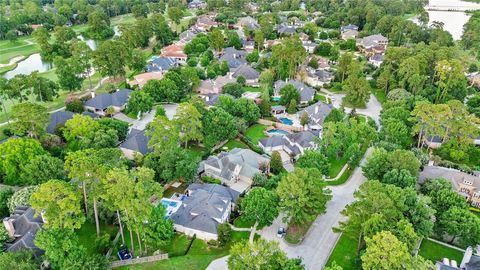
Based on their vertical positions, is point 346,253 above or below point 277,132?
above

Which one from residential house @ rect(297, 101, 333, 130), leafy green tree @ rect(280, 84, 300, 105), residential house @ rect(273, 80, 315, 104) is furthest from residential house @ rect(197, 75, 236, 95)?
residential house @ rect(297, 101, 333, 130)

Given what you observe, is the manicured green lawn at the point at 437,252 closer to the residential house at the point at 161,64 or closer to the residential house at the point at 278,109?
the residential house at the point at 278,109

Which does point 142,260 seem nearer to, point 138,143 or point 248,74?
point 138,143

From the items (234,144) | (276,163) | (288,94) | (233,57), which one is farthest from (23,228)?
(233,57)

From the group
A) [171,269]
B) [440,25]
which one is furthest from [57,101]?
[440,25]

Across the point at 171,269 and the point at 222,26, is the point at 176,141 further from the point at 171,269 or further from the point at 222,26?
the point at 222,26

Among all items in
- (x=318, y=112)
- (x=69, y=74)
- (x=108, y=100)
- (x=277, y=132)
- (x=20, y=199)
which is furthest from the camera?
(x=69, y=74)
